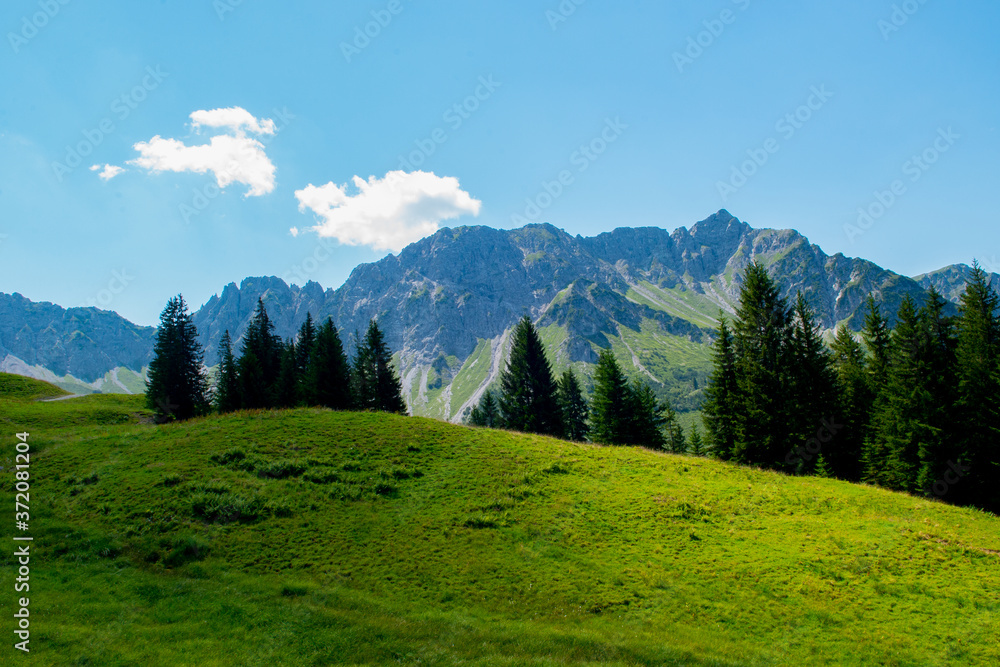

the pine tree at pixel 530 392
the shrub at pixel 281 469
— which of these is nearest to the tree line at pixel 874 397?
the pine tree at pixel 530 392

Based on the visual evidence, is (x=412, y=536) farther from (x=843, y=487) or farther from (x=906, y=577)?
(x=843, y=487)

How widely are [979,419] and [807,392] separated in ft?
30.8

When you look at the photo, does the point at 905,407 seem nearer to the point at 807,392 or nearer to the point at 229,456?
the point at 807,392

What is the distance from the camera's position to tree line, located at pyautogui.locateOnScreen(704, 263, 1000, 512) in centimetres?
2944

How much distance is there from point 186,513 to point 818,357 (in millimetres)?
43886

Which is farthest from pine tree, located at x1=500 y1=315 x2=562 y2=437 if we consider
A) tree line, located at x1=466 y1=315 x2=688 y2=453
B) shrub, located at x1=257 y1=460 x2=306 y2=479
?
shrub, located at x1=257 y1=460 x2=306 y2=479

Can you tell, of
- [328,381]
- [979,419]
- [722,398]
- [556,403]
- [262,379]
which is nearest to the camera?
[979,419]

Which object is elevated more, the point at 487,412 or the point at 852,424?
the point at 487,412

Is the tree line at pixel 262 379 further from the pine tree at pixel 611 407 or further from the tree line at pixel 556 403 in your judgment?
the pine tree at pixel 611 407

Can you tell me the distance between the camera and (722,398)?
41.1m

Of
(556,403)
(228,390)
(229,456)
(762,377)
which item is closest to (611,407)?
(556,403)

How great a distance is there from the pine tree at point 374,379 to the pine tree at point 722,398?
35880 mm

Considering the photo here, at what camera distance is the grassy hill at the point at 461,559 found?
1321cm

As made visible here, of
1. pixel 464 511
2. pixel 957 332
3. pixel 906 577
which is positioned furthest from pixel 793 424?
pixel 464 511
